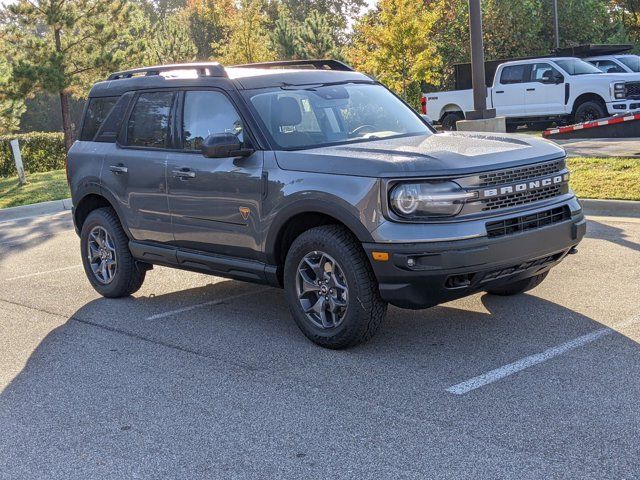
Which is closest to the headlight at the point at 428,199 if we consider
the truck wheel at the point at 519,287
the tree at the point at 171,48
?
the truck wheel at the point at 519,287

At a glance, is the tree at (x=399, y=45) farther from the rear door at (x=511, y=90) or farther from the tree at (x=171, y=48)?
the tree at (x=171, y=48)

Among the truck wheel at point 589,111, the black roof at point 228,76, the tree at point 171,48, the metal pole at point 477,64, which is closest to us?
the black roof at point 228,76

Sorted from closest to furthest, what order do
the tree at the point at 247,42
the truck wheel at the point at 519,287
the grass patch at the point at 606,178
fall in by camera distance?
the truck wheel at the point at 519,287 < the grass patch at the point at 606,178 < the tree at the point at 247,42

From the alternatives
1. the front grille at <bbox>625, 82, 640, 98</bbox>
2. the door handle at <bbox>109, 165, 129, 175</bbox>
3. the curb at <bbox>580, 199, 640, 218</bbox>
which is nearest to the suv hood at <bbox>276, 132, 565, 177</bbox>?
the door handle at <bbox>109, 165, 129, 175</bbox>

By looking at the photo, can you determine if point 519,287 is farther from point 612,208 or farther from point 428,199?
point 612,208

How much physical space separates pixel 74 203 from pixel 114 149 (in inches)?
35.7

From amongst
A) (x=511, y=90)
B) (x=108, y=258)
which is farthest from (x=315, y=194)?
(x=511, y=90)

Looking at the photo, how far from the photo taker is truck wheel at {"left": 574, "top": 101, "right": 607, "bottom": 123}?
2259 cm

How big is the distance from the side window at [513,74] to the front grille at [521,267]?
19.1 metres

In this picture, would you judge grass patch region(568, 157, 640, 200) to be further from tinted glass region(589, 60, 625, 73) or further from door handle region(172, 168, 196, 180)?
tinted glass region(589, 60, 625, 73)

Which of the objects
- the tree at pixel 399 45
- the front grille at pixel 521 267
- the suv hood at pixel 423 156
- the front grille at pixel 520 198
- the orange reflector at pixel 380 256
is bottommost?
the front grille at pixel 521 267

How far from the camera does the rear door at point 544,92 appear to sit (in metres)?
23.3

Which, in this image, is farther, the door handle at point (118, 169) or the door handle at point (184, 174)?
the door handle at point (118, 169)

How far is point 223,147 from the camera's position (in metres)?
6.32
